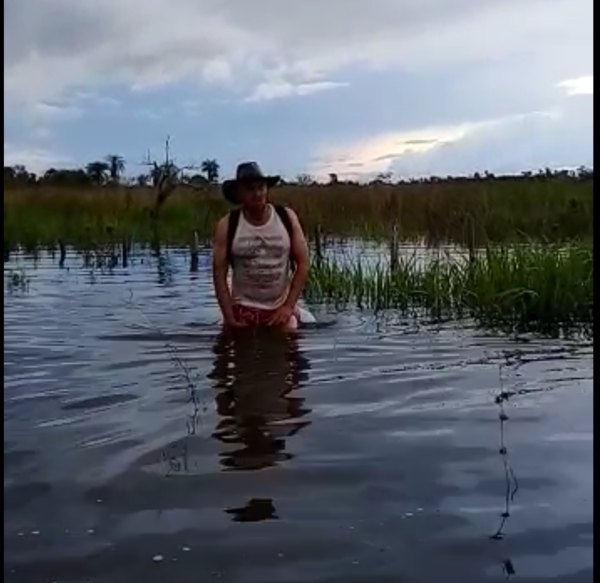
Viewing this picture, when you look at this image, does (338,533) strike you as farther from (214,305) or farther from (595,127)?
(214,305)

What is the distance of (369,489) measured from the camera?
4668 millimetres

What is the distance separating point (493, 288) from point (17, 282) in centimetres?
685

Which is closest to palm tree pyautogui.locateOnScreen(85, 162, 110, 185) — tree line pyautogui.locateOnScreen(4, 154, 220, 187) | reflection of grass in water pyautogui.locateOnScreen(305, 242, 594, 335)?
tree line pyautogui.locateOnScreen(4, 154, 220, 187)

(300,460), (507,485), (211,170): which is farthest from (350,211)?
(507,485)

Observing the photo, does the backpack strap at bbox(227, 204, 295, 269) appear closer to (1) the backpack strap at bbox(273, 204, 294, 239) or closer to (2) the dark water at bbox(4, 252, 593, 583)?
(1) the backpack strap at bbox(273, 204, 294, 239)

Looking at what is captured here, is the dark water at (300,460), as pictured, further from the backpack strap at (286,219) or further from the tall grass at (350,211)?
the tall grass at (350,211)

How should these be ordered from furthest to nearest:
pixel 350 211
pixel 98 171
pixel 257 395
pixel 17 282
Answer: pixel 98 171 < pixel 350 211 < pixel 17 282 < pixel 257 395

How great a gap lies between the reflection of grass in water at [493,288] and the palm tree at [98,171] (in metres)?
21.5

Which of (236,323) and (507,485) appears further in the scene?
(236,323)

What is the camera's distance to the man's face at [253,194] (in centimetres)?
819

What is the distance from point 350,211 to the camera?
71.1 ft

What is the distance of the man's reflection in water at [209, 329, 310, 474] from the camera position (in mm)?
5336

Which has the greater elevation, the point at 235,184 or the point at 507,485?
the point at 235,184

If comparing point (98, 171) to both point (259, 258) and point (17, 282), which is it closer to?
point (17, 282)
